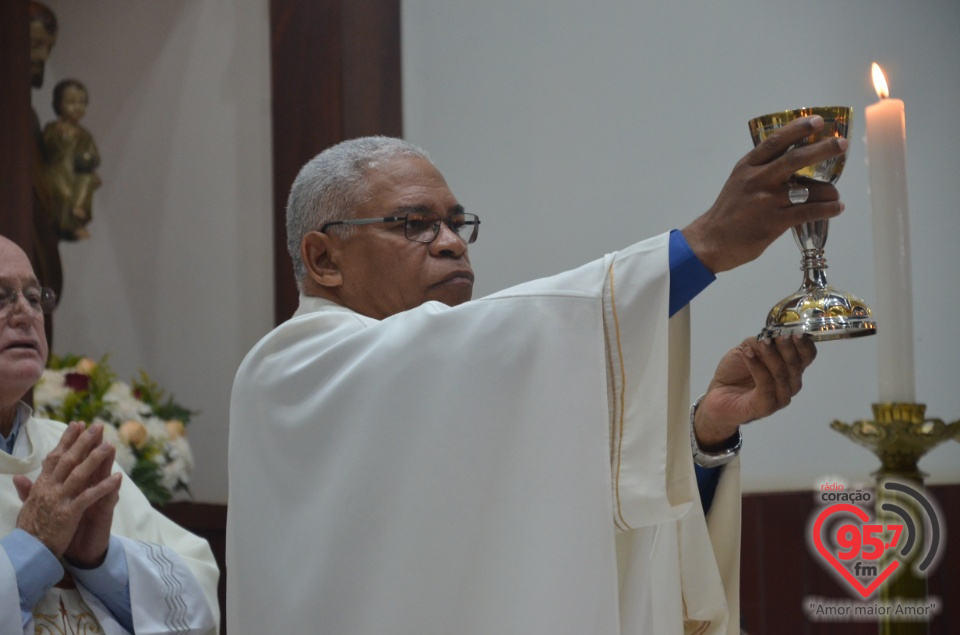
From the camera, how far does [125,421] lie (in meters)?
4.05

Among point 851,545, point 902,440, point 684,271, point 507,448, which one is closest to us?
point 684,271

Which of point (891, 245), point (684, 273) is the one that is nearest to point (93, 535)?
point (684, 273)

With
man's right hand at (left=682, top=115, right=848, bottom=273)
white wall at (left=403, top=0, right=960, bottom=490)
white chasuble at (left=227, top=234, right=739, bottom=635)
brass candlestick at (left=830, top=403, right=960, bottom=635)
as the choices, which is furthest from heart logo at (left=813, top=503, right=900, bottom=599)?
man's right hand at (left=682, top=115, right=848, bottom=273)

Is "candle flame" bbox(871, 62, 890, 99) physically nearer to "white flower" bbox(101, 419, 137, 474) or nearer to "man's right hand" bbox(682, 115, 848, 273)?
"man's right hand" bbox(682, 115, 848, 273)

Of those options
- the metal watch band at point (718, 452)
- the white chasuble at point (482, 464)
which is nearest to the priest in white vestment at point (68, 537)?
the white chasuble at point (482, 464)

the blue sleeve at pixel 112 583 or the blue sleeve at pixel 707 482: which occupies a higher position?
the blue sleeve at pixel 707 482

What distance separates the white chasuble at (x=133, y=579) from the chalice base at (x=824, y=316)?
5.91 ft

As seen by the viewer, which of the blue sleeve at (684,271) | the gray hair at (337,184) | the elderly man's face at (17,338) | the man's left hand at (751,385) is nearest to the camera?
the blue sleeve at (684,271)

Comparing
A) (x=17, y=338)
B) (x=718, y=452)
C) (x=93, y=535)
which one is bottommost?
(x=93, y=535)

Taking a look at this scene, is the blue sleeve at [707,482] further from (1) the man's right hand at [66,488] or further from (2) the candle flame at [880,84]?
(1) the man's right hand at [66,488]

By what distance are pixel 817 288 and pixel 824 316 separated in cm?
8

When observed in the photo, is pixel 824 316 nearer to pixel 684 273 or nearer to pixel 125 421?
pixel 684 273

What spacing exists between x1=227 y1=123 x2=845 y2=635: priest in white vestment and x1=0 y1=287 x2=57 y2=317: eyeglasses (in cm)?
109

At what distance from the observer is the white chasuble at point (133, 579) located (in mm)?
2732
